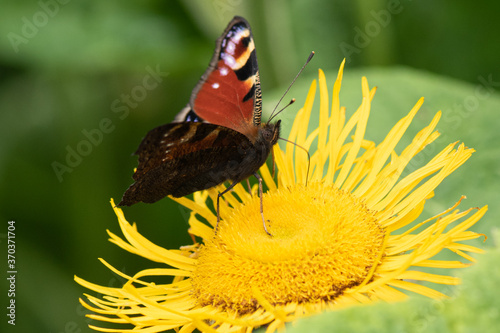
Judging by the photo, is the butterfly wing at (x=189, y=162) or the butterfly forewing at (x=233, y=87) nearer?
the butterfly wing at (x=189, y=162)

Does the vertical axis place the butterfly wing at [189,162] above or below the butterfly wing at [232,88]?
below

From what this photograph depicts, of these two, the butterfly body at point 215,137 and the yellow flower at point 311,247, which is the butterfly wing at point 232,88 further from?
the yellow flower at point 311,247

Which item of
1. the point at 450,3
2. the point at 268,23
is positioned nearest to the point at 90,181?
the point at 268,23

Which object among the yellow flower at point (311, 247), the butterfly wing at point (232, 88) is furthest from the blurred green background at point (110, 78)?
the yellow flower at point (311, 247)

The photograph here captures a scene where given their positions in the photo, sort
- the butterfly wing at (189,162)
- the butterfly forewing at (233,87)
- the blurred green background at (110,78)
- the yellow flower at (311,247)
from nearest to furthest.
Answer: the yellow flower at (311,247) < the butterfly wing at (189,162) < the butterfly forewing at (233,87) < the blurred green background at (110,78)

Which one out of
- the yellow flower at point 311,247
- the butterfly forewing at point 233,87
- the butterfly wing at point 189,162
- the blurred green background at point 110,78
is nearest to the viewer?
the yellow flower at point 311,247

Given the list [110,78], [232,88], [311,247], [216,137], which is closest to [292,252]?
[311,247]

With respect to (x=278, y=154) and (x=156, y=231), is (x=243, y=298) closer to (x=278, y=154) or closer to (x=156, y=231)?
(x=278, y=154)

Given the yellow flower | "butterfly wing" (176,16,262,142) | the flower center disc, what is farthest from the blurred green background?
the flower center disc
